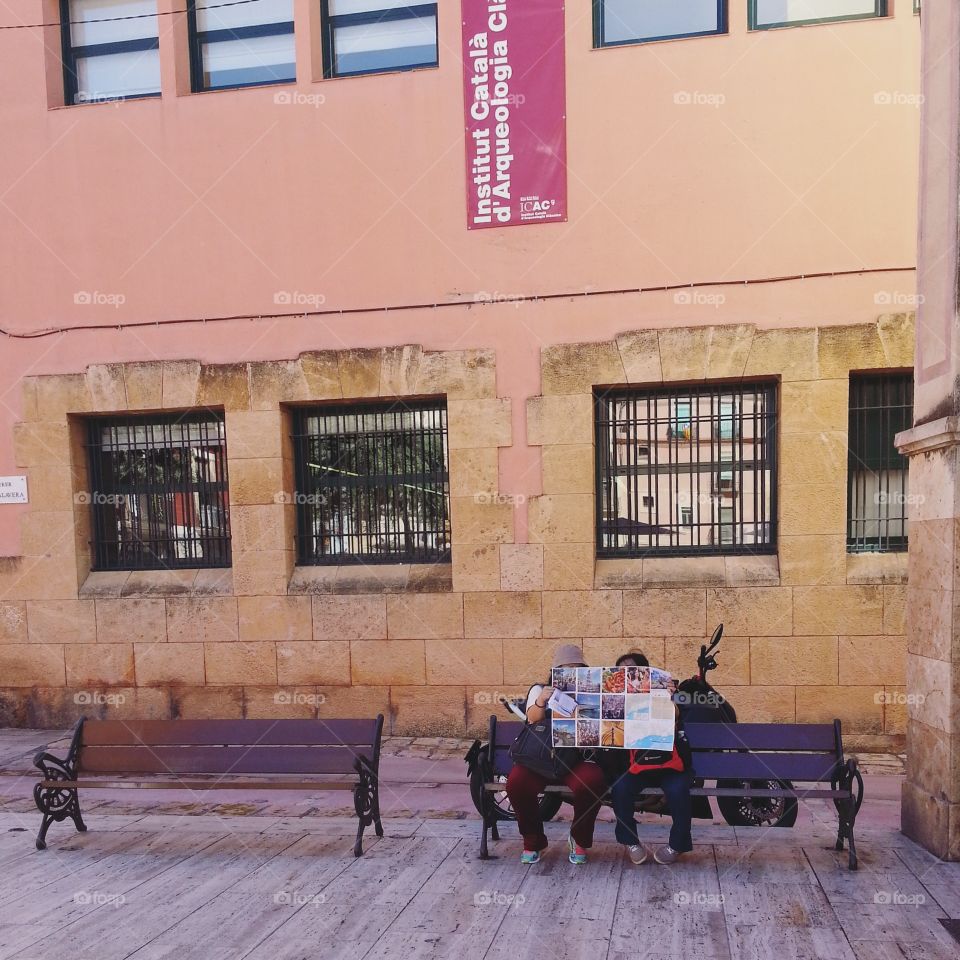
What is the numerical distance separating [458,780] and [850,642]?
3843 mm

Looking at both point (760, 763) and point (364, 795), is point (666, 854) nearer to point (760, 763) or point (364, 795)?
point (760, 763)

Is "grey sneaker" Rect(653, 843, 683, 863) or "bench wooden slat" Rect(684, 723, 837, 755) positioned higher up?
"bench wooden slat" Rect(684, 723, 837, 755)

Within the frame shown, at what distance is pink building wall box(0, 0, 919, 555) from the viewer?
6.96m

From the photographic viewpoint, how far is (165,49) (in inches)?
313

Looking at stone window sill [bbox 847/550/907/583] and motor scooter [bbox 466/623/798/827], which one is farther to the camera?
stone window sill [bbox 847/550/907/583]

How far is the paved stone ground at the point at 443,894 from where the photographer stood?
11.6ft

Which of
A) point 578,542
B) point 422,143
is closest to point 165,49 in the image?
point 422,143

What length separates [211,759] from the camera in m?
5.11

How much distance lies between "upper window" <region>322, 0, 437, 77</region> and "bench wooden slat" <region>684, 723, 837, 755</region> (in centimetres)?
689

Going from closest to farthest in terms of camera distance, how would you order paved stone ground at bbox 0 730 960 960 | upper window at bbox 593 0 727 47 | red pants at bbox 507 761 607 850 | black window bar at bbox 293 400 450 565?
paved stone ground at bbox 0 730 960 960 → red pants at bbox 507 761 607 850 → upper window at bbox 593 0 727 47 → black window bar at bbox 293 400 450 565

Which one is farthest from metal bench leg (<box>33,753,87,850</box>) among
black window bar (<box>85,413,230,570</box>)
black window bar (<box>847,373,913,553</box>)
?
black window bar (<box>847,373,913,553</box>)

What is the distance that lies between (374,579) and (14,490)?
4.18 metres

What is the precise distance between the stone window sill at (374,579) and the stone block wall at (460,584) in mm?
23

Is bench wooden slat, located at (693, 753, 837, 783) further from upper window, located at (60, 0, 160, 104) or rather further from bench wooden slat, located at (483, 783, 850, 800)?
upper window, located at (60, 0, 160, 104)
